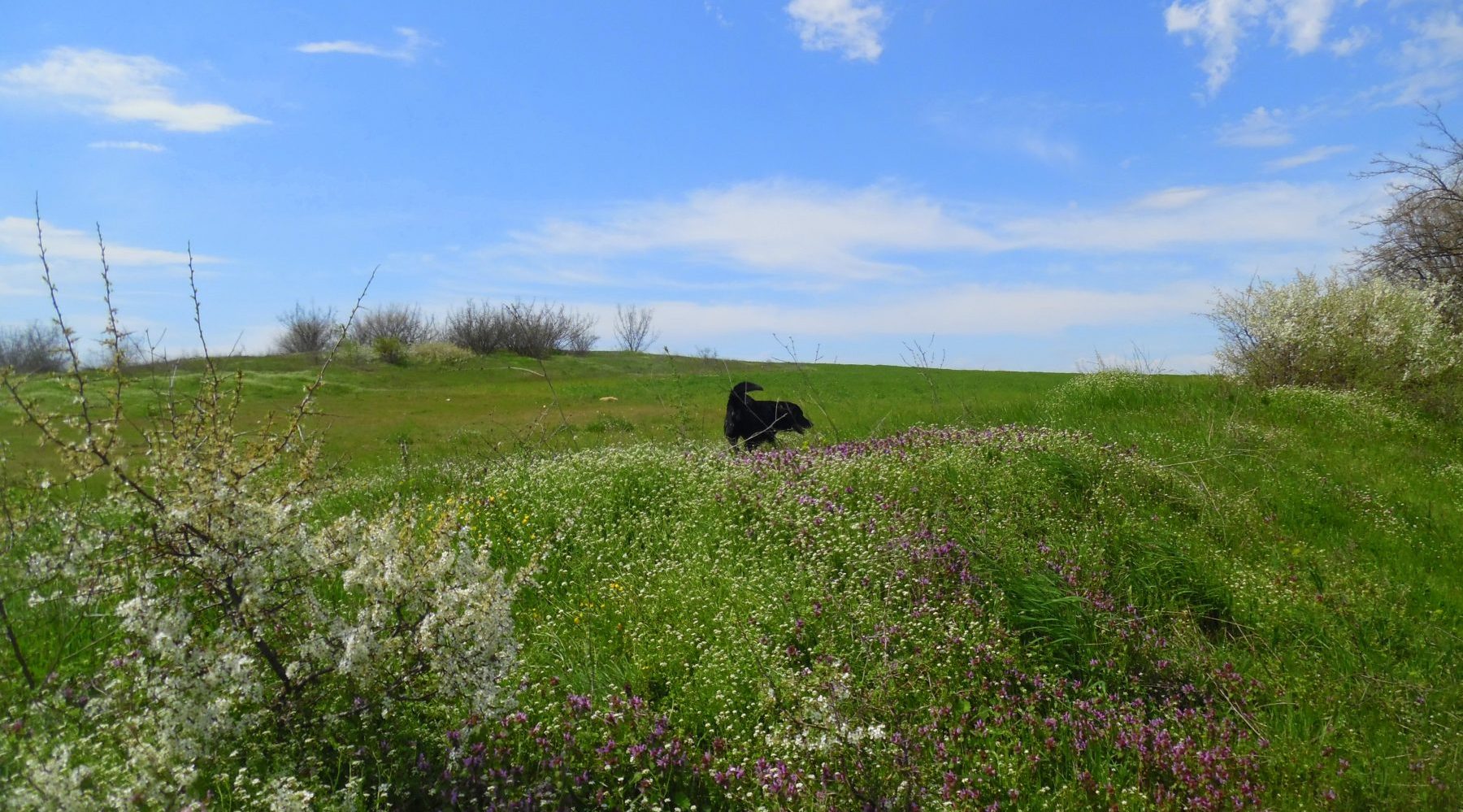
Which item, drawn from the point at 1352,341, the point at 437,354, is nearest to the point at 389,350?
the point at 437,354

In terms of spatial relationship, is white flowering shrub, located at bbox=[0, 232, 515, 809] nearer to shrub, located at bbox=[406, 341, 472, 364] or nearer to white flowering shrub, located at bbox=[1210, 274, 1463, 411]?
white flowering shrub, located at bbox=[1210, 274, 1463, 411]

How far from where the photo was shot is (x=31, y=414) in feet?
12.9

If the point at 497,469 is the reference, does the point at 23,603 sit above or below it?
below

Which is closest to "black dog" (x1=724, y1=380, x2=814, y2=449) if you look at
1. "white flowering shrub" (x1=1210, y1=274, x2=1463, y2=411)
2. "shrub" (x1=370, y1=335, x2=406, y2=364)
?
"white flowering shrub" (x1=1210, y1=274, x2=1463, y2=411)

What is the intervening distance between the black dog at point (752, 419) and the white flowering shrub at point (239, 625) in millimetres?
7449

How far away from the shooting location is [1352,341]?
1764cm

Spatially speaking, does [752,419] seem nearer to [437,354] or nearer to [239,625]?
[239,625]

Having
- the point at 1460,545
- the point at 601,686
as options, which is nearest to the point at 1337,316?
the point at 1460,545

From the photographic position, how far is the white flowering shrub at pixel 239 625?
364 cm

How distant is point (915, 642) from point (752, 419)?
22.9ft

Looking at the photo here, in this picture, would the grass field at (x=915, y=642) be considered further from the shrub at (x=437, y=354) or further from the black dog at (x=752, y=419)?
the shrub at (x=437, y=354)

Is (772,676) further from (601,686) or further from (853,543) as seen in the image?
(853,543)

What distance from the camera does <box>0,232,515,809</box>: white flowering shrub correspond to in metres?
3.64

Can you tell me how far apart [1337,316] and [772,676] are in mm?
19145
